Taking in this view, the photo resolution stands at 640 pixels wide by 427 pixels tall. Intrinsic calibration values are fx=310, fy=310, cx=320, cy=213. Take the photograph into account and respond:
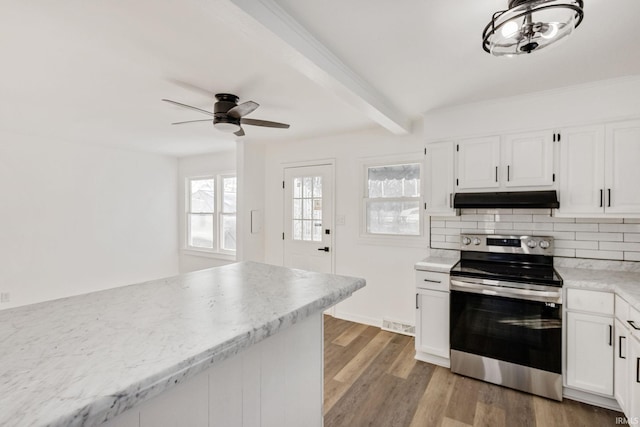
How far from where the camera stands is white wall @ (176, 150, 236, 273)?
527cm

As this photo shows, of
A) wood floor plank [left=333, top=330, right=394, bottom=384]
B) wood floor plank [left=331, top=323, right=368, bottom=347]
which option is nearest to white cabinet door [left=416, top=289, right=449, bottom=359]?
wood floor plank [left=333, top=330, right=394, bottom=384]

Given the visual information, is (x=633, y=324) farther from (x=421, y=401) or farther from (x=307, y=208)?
(x=307, y=208)

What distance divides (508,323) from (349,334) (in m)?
1.68

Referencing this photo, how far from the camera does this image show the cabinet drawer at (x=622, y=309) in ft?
6.46

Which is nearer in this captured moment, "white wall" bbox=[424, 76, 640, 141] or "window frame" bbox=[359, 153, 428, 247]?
"white wall" bbox=[424, 76, 640, 141]

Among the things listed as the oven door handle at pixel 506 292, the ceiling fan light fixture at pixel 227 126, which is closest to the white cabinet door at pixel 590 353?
the oven door handle at pixel 506 292

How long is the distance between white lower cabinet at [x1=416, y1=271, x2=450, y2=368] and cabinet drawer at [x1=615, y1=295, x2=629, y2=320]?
109 cm

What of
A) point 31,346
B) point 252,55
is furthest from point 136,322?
point 252,55

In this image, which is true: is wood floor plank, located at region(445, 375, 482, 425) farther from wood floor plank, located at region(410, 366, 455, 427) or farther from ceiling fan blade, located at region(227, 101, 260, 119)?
ceiling fan blade, located at region(227, 101, 260, 119)

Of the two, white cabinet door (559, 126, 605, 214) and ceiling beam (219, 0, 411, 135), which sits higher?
ceiling beam (219, 0, 411, 135)

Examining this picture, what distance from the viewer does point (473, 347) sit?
8.47 ft

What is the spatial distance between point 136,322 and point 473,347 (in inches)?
103

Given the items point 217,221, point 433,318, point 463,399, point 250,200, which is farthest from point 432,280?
point 217,221

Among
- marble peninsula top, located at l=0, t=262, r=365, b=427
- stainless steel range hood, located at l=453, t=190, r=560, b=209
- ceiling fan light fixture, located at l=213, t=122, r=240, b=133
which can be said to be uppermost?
ceiling fan light fixture, located at l=213, t=122, r=240, b=133
